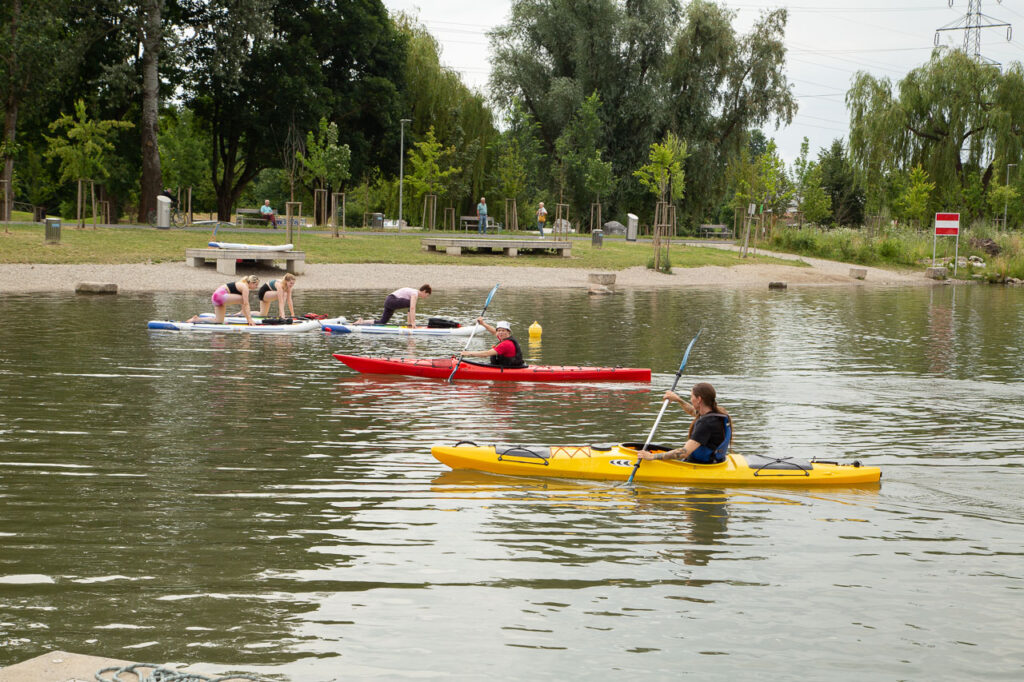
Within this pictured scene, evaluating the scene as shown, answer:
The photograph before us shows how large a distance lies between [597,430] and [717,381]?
4621mm

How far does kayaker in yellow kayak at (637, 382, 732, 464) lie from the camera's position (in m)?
10.4

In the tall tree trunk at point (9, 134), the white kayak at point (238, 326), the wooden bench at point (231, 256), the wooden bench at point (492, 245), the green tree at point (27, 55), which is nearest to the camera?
the white kayak at point (238, 326)

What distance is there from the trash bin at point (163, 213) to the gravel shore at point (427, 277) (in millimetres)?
9355

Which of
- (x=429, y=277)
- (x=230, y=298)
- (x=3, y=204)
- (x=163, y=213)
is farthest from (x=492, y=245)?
(x=3, y=204)

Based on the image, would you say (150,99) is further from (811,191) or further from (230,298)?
(811,191)

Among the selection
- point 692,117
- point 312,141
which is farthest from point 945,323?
point 692,117

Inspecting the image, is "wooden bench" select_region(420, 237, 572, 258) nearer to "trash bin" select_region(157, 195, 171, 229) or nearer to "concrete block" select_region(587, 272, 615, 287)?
"concrete block" select_region(587, 272, 615, 287)

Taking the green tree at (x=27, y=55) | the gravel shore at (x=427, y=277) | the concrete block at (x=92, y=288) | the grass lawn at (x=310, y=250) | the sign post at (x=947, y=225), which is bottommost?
the concrete block at (x=92, y=288)

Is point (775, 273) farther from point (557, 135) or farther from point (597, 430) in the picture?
point (597, 430)

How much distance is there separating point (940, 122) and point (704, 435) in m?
50.3

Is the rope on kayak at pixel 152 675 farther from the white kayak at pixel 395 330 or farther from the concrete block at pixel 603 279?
the concrete block at pixel 603 279

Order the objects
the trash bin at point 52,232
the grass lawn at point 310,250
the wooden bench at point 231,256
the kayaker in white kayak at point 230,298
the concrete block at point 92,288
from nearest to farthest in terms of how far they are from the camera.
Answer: the kayaker in white kayak at point 230,298
the concrete block at point 92,288
the wooden bench at point 231,256
the grass lawn at point 310,250
the trash bin at point 52,232

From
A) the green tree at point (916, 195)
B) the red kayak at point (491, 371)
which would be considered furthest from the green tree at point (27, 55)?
the green tree at point (916, 195)

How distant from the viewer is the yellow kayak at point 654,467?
34.1 feet
